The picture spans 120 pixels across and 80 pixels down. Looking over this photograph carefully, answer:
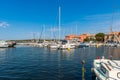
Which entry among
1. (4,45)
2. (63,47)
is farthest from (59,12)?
(4,45)

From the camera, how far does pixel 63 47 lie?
111312 mm

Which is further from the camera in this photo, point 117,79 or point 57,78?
point 57,78

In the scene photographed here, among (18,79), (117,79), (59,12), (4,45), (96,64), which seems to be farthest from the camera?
(4,45)

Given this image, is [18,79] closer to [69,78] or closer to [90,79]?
[69,78]

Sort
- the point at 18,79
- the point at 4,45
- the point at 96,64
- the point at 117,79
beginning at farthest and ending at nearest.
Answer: the point at 4,45 → the point at 18,79 → the point at 96,64 → the point at 117,79

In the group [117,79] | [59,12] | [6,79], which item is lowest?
[6,79]

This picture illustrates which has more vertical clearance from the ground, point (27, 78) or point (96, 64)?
point (96, 64)

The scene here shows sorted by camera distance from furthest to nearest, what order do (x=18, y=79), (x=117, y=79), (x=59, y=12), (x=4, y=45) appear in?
(x=4, y=45), (x=59, y=12), (x=18, y=79), (x=117, y=79)

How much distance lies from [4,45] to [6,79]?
431 feet

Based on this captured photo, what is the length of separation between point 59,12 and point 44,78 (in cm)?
8471

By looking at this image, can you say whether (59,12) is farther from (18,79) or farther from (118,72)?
(118,72)

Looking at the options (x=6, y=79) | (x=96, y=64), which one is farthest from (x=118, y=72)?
A: (x=6, y=79)

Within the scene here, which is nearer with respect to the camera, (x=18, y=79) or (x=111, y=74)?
(x=111, y=74)

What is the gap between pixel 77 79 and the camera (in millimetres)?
28250
